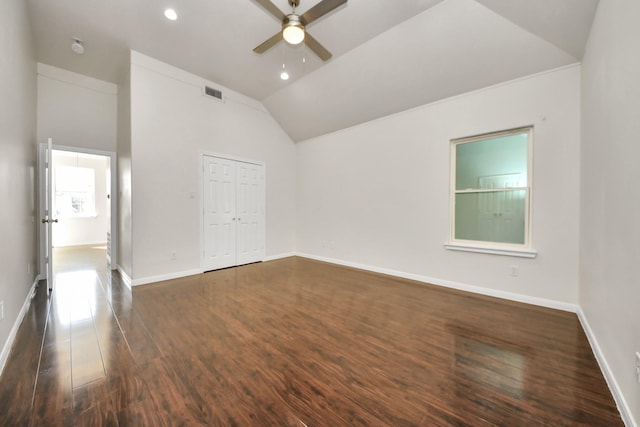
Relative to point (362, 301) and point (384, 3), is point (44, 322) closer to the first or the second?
point (362, 301)

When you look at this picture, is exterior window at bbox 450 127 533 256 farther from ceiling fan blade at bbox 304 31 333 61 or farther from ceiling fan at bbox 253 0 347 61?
ceiling fan at bbox 253 0 347 61

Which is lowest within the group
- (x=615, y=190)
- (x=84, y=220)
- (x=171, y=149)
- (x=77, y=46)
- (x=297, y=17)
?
(x=84, y=220)

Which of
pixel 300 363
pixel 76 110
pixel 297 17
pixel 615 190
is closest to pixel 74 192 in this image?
pixel 76 110

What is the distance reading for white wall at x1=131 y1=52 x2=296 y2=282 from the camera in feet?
12.8

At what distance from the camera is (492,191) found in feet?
11.7

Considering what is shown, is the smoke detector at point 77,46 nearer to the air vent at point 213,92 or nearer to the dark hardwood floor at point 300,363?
the air vent at point 213,92

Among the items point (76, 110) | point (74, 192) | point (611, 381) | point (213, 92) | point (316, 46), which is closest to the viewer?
point (611, 381)

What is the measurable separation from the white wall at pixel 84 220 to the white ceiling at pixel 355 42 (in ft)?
16.9

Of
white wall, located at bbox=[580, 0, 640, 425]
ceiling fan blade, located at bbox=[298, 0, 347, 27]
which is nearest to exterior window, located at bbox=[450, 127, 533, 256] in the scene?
white wall, located at bbox=[580, 0, 640, 425]

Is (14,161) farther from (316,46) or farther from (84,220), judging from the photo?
(84,220)

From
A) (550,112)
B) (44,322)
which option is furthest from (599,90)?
(44,322)

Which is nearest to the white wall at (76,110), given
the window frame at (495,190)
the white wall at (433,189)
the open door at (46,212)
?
the open door at (46,212)

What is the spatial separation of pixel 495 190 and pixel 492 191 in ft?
Result: 0.13

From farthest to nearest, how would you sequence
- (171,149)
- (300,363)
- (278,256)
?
(278,256)
(171,149)
(300,363)
